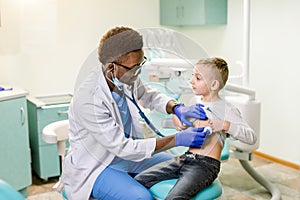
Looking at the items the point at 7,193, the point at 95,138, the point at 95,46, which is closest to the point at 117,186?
the point at 95,138

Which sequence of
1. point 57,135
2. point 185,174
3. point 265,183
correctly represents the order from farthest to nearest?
point 265,183, point 57,135, point 185,174

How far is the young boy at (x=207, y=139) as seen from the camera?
1.68m

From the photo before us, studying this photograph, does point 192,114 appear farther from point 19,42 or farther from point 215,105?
point 19,42

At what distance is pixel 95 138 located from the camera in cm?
169

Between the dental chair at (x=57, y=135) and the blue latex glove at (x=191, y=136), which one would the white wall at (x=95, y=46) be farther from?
the blue latex glove at (x=191, y=136)

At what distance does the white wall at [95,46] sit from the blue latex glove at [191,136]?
77.1 inches

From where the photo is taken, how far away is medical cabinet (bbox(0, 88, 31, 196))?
9.09 ft

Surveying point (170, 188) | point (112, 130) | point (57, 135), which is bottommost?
point (170, 188)

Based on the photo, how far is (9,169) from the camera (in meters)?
2.83

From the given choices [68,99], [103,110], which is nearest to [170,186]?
[103,110]

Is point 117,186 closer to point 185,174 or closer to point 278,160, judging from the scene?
point 185,174

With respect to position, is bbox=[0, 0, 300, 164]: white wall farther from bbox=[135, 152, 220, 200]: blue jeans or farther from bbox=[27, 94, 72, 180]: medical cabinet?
bbox=[135, 152, 220, 200]: blue jeans

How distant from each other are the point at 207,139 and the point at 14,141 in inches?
63.8

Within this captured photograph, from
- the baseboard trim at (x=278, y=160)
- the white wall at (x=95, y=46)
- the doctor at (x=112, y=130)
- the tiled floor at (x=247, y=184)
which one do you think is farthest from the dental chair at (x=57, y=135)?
the baseboard trim at (x=278, y=160)
